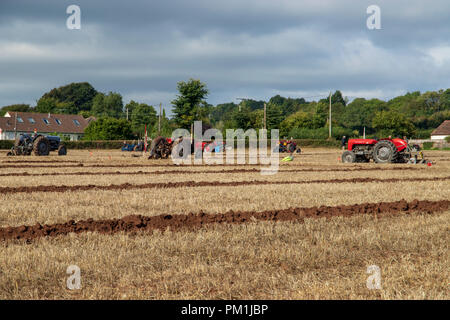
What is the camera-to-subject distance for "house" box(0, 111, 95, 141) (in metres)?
82.9

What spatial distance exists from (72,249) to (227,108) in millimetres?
189013

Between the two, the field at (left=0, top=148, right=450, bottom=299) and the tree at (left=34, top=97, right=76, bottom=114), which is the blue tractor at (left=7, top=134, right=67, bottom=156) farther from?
the tree at (left=34, top=97, right=76, bottom=114)

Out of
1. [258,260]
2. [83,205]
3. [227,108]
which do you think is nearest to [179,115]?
[83,205]

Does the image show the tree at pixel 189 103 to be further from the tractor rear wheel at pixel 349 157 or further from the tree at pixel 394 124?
the tractor rear wheel at pixel 349 157

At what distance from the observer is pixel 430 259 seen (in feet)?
16.9

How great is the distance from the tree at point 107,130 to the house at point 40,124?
17.8 metres

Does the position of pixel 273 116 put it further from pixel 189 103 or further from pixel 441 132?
pixel 441 132

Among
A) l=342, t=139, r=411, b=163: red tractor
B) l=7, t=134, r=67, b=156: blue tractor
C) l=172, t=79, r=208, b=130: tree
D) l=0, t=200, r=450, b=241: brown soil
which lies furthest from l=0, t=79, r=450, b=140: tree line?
l=0, t=200, r=450, b=241: brown soil

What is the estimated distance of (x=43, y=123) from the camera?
292 ft

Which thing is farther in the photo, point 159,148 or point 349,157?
point 159,148

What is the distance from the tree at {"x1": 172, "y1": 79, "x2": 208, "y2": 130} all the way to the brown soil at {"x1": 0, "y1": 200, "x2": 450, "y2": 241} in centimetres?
6155

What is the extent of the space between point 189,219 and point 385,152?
18462 mm
